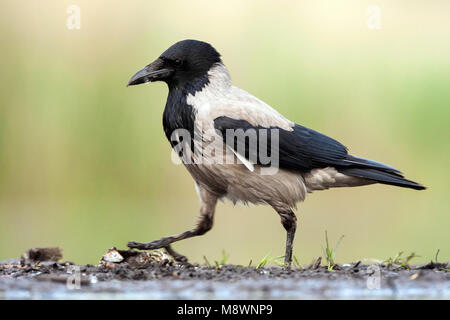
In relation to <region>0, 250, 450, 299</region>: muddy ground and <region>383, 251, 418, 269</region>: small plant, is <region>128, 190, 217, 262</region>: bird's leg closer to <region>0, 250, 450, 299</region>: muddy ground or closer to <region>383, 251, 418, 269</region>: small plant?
<region>0, 250, 450, 299</region>: muddy ground

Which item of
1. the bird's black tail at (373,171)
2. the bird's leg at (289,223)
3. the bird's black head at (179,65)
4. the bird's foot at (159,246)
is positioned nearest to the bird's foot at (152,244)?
the bird's foot at (159,246)

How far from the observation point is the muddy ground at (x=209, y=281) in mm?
2711

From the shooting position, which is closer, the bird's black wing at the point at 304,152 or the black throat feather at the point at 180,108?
the bird's black wing at the point at 304,152

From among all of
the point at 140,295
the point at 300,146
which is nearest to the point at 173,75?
the point at 300,146

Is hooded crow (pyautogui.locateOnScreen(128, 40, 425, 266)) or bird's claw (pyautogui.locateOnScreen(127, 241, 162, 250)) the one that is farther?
bird's claw (pyautogui.locateOnScreen(127, 241, 162, 250))

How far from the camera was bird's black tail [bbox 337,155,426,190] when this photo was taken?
4270 mm

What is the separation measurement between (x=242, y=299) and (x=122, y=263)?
142 cm

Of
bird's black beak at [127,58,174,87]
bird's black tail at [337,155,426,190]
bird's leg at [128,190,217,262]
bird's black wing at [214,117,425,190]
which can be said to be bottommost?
bird's leg at [128,190,217,262]

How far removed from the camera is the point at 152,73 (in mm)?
4242

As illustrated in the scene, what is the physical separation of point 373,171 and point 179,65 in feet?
5.54

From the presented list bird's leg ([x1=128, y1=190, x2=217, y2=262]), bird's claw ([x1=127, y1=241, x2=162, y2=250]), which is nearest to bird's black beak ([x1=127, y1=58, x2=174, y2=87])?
bird's leg ([x1=128, y1=190, x2=217, y2=262])

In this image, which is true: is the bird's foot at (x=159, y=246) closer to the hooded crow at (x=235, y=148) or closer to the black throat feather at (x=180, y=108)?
the hooded crow at (x=235, y=148)

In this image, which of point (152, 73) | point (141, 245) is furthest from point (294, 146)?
point (141, 245)

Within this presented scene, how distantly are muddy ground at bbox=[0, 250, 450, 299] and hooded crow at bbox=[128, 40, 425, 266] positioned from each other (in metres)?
0.48
